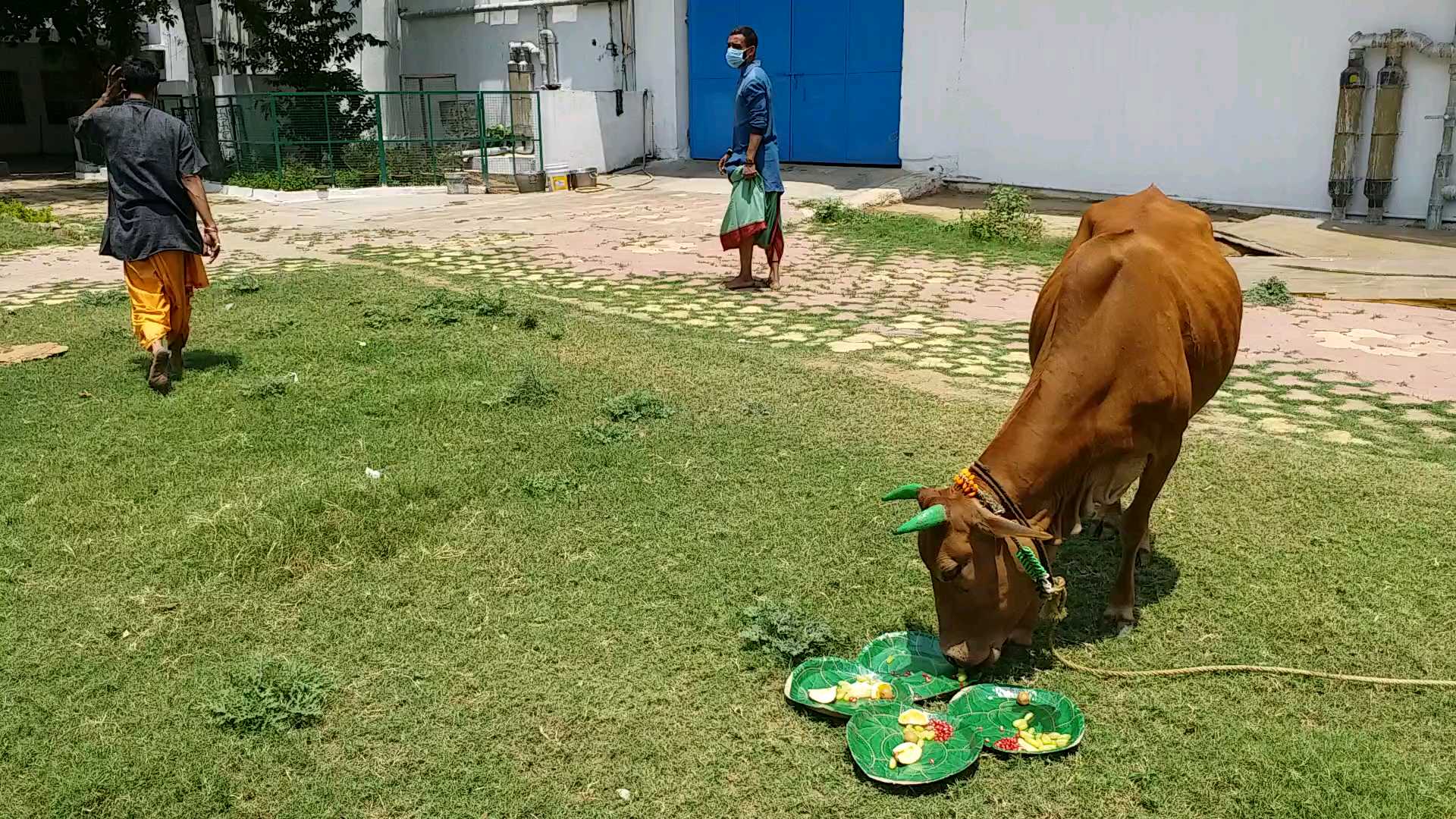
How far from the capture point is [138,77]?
586 cm

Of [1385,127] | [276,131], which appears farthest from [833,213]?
[276,131]

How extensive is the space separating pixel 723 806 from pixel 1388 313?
7.47 metres

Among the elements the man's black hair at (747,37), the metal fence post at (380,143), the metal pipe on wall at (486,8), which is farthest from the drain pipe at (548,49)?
the man's black hair at (747,37)

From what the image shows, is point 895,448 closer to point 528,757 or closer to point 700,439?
point 700,439

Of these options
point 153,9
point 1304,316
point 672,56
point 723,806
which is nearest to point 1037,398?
point 723,806

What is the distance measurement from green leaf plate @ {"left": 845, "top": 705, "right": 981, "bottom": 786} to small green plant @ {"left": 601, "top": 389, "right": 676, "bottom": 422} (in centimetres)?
280

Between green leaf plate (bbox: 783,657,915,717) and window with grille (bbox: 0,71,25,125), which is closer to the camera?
green leaf plate (bbox: 783,657,915,717)

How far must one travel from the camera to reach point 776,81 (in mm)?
18328

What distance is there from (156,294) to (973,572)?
16.7 feet

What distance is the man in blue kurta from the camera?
27.2ft

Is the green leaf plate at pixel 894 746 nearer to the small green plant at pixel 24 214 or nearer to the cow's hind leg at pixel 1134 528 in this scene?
the cow's hind leg at pixel 1134 528

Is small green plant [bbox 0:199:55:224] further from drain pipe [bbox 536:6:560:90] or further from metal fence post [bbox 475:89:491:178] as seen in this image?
drain pipe [bbox 536:6:560:90]

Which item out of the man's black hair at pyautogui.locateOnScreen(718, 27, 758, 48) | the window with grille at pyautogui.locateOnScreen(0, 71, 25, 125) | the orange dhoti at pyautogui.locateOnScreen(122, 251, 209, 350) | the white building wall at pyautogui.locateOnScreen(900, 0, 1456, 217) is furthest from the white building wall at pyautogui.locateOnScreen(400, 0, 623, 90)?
the orange dhoti at pyautogui.locateOnScreen(122, 251, 209, 350)

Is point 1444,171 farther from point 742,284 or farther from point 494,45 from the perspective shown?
point 494,45
